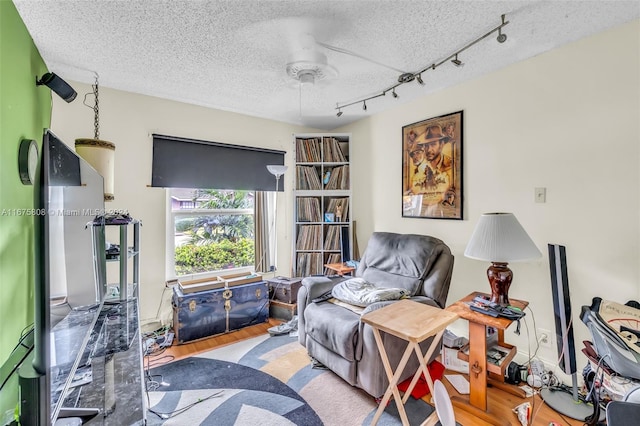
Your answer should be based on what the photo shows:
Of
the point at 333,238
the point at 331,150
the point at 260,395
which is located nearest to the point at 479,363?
the point at 260,395

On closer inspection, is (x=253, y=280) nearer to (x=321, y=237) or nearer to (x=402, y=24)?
(x=321, y=237)

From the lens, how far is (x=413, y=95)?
9.18ft

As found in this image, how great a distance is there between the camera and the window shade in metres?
2.84

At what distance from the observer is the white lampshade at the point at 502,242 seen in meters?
1.71

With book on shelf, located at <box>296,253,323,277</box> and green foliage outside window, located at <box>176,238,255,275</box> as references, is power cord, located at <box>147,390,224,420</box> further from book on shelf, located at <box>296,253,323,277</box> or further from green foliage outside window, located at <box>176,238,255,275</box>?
book on shelf, located at <box>296,253,323,277</box>

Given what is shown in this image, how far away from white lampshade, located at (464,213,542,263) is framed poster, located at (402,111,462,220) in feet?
2.48

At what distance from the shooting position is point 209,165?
3074mm

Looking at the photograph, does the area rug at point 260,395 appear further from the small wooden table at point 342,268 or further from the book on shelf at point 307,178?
the book on shelf at point 307,178

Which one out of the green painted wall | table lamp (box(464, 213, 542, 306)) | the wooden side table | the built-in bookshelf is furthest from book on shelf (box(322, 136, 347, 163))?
the green painted wall

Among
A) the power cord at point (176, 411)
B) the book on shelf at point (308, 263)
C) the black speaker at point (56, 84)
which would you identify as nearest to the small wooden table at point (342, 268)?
the book on shelf at point (308, 263)

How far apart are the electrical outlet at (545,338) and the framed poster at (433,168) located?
102 centimetres

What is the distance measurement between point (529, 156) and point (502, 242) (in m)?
0.85

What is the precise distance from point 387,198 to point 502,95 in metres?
1.39

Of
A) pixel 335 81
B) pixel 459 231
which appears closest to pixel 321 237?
pixel 459 231
